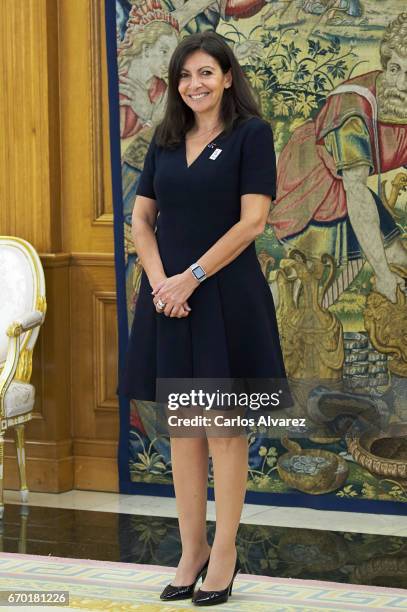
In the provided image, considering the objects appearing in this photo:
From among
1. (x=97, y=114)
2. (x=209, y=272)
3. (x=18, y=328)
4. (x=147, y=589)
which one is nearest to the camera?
(x=209, y=272)

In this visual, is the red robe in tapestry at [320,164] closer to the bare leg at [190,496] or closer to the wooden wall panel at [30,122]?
the wooden wall panel at [30,122]

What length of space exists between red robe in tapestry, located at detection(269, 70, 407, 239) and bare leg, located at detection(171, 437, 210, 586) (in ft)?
5.31

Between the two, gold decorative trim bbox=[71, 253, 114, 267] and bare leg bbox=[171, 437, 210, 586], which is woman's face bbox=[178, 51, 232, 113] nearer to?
bare leg bbox=[171, 437, 210, 586]

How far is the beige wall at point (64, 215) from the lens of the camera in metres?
5.42

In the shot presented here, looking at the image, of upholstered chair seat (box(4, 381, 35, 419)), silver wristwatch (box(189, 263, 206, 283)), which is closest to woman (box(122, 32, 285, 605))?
silver wristwatch (box(189, 263, 206, 283))

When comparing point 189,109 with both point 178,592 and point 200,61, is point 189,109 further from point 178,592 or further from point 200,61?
point 178,592

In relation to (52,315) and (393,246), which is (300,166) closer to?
(393,246)

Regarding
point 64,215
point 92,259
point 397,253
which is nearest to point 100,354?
point 92,259

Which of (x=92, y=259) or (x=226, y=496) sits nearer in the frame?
(x=226, y=496)

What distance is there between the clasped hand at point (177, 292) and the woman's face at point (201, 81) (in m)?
0.49

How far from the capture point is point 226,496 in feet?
11.7

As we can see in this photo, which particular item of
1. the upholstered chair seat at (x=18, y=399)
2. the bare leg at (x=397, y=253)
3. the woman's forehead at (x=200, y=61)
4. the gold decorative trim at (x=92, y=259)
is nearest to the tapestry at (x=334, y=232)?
the bare leg at (x=397, y=253)

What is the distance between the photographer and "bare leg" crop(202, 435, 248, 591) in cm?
354

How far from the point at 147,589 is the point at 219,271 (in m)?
1.04
